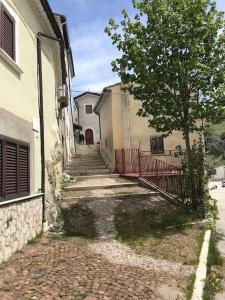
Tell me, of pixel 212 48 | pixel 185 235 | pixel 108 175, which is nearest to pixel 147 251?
pixel 185 235

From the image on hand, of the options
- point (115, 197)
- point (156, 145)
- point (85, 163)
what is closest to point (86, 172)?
point (85, 163)

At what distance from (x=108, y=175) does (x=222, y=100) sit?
8082 mm

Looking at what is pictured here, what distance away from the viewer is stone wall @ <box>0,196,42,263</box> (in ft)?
21.8

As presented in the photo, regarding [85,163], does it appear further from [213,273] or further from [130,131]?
[213,273]

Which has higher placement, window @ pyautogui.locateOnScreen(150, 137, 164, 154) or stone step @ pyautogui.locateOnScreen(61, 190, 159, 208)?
window @ pyautogui.locateOnScreen(150, 137, 164, 154)

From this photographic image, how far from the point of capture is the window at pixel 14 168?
7.00 metres

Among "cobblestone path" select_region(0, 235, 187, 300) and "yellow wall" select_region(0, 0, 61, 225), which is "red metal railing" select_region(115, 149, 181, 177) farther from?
"cobblestone path" select_region(0, 235, 187, 300)

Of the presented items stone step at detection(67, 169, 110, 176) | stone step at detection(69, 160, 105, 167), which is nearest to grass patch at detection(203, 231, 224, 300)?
stone step at detection(67, 169, 110, 176)

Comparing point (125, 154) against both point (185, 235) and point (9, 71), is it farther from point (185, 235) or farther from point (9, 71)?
point (9, 71)

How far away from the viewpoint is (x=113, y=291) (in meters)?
5.58

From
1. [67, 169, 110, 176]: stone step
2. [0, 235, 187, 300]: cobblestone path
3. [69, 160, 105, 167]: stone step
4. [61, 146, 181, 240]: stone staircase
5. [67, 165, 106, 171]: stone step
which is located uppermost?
[69, 160, 105, 167]: stone step

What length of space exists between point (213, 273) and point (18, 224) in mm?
4147

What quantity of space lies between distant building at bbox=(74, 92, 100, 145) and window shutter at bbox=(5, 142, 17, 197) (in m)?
37.3

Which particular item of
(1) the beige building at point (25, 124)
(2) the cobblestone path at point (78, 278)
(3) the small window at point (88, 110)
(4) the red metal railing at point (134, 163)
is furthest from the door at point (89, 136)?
(2) the cobblestone path at point (78, 278)
